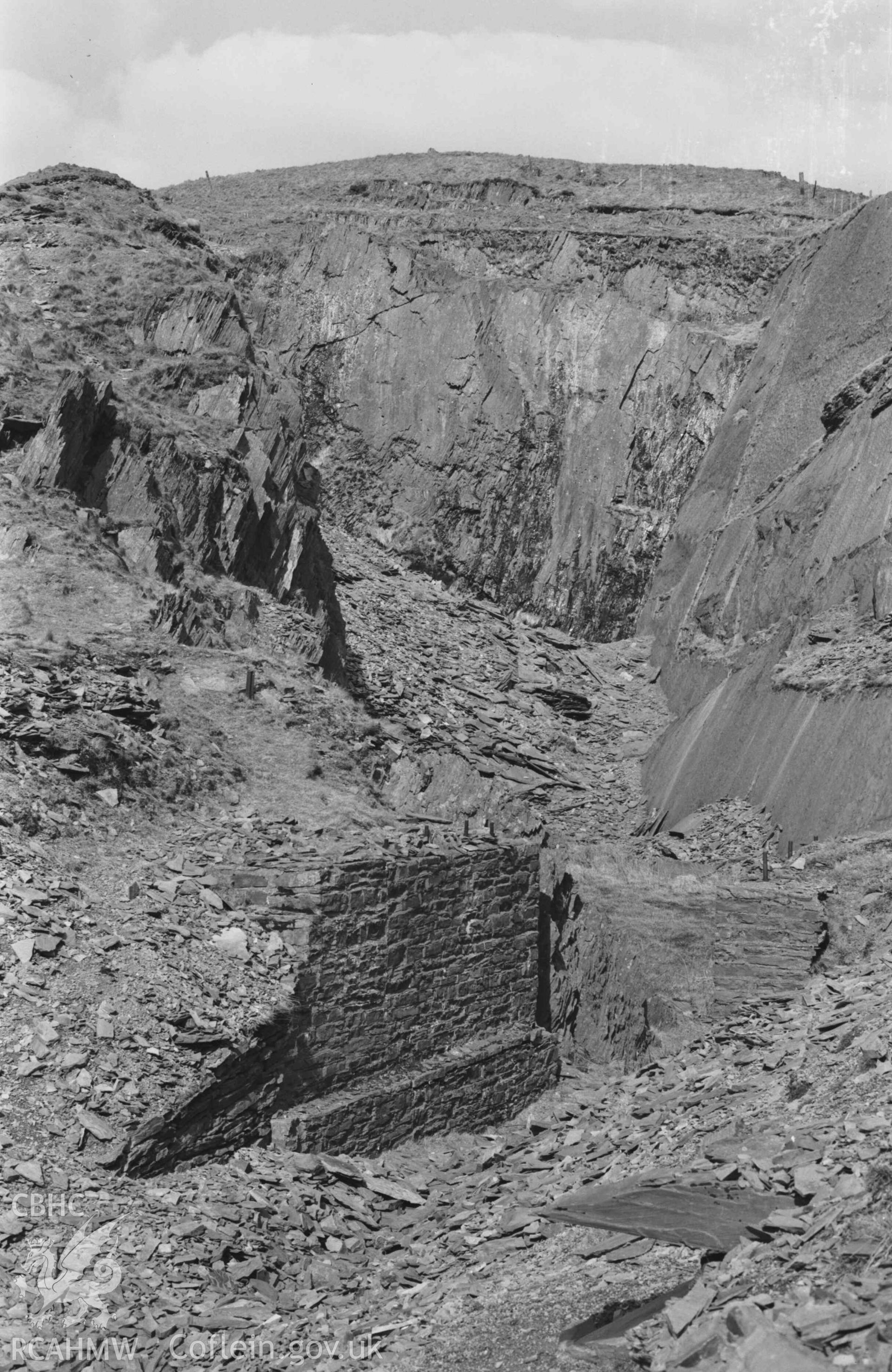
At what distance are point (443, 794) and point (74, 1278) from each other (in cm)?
1193

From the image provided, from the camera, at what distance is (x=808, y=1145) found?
973 cm

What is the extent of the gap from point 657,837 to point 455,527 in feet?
50.8

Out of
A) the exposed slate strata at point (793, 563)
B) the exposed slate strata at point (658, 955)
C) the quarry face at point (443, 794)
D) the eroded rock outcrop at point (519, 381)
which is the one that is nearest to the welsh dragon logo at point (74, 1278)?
the quarry face at point (443, 794)

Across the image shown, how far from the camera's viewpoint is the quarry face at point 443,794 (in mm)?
10336

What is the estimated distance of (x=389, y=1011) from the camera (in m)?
14.7

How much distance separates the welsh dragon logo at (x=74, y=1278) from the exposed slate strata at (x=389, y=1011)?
160cm

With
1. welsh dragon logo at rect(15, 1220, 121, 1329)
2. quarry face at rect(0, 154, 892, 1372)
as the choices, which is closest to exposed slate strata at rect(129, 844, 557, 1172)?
quarry face at rect(0, 154, 892, 1372)

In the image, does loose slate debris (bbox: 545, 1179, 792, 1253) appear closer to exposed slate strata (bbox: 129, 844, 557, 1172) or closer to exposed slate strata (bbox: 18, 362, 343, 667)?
exposed slate strata (bbox: 129, 844, 557, 1172)

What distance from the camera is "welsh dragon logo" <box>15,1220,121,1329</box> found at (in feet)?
33.1

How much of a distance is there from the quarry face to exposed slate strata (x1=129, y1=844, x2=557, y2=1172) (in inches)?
1.7

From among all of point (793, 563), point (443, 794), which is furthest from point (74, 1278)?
point (793, 563)

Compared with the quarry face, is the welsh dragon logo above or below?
below

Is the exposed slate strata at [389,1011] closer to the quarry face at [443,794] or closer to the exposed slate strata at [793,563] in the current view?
the quarry face at [443,794]

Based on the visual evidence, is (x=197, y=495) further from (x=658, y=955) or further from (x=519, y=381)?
(x=519, y=381)
